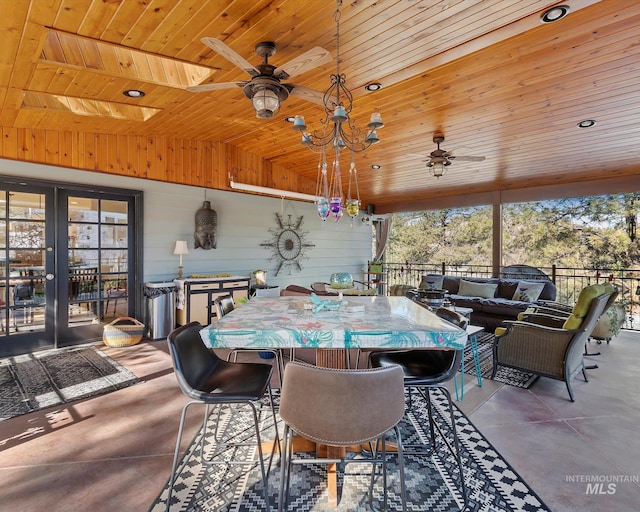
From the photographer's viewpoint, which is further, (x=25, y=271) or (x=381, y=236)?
(x=381, y=236)

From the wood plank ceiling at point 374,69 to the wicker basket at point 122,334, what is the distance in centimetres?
261

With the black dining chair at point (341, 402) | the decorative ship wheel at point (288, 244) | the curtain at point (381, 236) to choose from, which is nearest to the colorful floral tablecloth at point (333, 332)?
the black dining chair at point (341, 402)

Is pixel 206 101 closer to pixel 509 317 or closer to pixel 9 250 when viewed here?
pixel 9 250

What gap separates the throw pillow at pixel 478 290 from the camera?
231 inches

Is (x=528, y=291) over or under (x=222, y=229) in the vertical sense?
under

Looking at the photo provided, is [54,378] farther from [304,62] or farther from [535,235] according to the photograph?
[535,235]

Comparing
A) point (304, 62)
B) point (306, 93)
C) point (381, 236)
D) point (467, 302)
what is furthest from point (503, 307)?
point (304, 62)

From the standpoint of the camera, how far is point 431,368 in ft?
6.47

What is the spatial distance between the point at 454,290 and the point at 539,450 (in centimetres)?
451

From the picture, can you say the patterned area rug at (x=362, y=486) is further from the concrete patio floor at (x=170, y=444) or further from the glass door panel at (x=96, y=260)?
the glass door panel at (x=96, y=260)

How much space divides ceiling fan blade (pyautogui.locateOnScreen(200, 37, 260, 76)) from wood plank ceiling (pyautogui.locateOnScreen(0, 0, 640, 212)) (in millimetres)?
451

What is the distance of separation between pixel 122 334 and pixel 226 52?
13.0 ft

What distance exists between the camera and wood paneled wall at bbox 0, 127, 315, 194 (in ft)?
13.3

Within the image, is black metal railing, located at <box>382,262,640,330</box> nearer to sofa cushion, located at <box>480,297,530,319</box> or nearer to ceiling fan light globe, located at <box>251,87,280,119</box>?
sofa cushion, located at <box>480,297,530,319</box>
